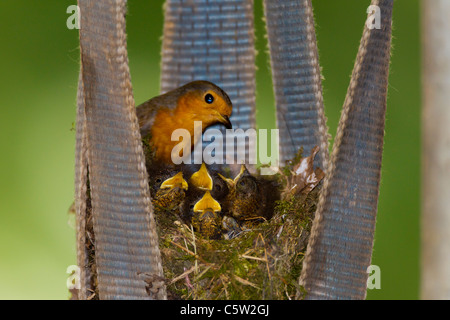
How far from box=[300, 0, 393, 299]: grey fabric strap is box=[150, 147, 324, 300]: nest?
0.08 m

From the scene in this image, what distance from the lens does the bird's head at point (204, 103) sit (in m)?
1.65

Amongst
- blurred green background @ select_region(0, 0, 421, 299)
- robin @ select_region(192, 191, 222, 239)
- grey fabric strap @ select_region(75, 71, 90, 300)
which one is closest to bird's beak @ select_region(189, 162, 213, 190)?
robin @ select_region(192, 191, 222, 239)

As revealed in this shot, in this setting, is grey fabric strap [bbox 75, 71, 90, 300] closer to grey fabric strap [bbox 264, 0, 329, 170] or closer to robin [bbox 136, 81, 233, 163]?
robin [bbox 136, 81, 233, 163]

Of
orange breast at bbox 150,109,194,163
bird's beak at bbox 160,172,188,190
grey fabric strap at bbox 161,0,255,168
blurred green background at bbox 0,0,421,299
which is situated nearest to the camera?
bird's beak at bbox 160,172,188,190

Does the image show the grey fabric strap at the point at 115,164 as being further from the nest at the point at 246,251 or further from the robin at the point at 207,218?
the robin at the point at 207,218

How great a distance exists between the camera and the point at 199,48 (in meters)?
1.83

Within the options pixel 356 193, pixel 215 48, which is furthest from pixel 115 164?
pixel 215 48

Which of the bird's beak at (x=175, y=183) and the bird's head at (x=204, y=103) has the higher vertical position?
the bird's head at (x=204, y=103)

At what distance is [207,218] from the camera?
1.47 m

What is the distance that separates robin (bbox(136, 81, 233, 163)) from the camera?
1.62 m

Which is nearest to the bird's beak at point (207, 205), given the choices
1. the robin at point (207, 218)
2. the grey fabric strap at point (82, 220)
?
the robin at point (207, 218)

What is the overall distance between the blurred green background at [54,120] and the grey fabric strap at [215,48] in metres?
0.99

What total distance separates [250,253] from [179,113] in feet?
1.66

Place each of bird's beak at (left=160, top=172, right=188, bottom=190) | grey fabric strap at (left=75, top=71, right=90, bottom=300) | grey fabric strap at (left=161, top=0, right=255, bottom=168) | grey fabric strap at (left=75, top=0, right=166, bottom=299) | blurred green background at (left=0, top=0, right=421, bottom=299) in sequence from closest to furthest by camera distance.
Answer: grey fabric strap at (left=75, top=0, right=166, bottom=299), grey fabric strap at (left=75, top=71, right=90, bottom=300), bird's beak at (left=160, top=172, right=188, bottom=190), grey fabric strap at (left=161, top=0, right=255, bottom=168), blurred green background at (left=0, top=0, right=421, bottom=299)
